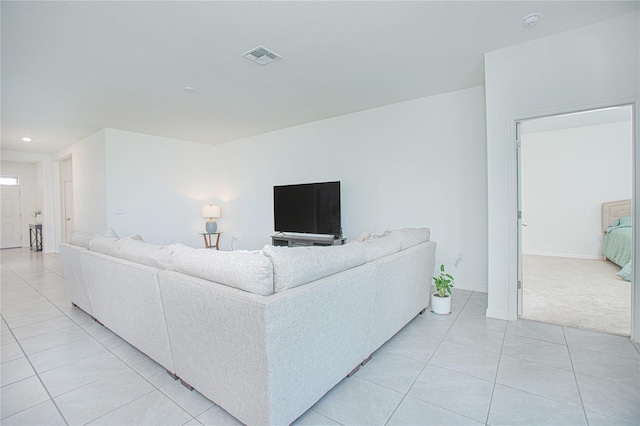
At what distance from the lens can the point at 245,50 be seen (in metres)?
2.79

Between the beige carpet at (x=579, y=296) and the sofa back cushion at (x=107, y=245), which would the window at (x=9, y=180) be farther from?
the beige carpet at (x=579, y=296)

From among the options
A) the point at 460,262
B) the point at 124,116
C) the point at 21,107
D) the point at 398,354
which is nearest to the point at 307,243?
the point at 460,262

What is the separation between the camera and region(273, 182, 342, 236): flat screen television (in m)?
4.75

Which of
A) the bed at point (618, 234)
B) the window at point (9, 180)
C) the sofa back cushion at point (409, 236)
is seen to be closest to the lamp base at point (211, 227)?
the sofa back cushion at point (409, 236)

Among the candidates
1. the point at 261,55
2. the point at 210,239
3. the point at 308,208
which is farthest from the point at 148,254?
the point at 210,239

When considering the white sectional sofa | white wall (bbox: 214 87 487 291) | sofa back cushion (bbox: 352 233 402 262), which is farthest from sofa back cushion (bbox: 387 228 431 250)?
white wall (bbox: 214 87 487 291)

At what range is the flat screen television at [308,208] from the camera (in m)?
4.75

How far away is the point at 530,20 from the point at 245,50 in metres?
2.41

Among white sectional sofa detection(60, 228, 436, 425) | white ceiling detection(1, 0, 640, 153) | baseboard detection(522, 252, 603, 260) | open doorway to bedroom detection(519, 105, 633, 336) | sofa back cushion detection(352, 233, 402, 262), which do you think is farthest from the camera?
baseboard detection(522, 252, 603, 260)

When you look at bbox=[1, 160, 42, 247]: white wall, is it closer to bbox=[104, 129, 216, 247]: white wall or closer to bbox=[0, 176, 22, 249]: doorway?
bbox=[0, 176, 22, 249]: doorway

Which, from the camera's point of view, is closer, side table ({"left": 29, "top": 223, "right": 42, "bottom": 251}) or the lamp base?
the lamp base

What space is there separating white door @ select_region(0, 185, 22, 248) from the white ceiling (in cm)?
562

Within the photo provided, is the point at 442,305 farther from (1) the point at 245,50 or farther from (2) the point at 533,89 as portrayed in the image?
(1) the point at 245,50

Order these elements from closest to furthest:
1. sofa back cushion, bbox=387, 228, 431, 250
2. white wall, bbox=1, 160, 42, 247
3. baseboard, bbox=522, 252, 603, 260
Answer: sofa back cushion, bbox=387, 228, 431, 250, baseboard, bbox=522, 252, 603, 260, white wall, bbox=1, 160, 42, 247
